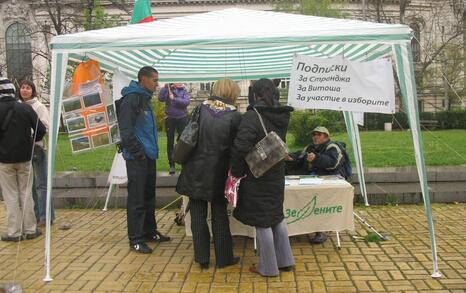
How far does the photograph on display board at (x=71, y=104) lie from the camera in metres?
5.29

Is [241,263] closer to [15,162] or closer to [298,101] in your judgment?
[298,101]

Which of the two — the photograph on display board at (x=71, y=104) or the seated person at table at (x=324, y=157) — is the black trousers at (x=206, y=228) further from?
the photograph on display board at (x=71, y=104)

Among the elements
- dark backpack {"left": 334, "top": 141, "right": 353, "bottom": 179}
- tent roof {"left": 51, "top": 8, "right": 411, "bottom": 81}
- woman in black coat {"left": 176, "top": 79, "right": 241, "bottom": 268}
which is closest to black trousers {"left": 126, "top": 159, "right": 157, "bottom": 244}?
woman in black coat {"left": 176, "top": 79, "right": 241, "bottom": 268}

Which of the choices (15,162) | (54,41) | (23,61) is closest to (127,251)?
(15,162)

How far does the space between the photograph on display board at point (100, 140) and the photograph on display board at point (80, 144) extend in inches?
2.7

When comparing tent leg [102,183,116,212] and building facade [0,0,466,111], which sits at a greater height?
building facade [0,0,466,111]

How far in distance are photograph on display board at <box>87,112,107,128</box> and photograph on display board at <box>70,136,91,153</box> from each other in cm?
17

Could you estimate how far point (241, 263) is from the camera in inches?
212

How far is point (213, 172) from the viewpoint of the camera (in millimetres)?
4926

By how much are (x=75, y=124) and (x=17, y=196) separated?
1592 millimetres

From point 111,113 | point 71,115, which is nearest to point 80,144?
point 71,115

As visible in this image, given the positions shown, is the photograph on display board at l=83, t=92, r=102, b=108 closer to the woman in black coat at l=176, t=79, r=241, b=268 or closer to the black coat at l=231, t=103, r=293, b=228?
the woman in black coat at l=176, t=79, r=241, b=268

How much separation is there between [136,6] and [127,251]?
11.2 feet

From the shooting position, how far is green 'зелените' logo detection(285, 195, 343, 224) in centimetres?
568
